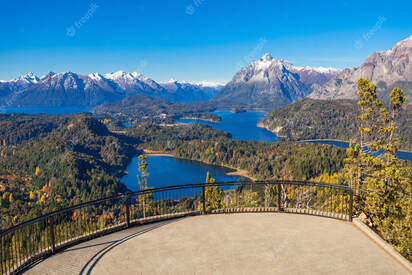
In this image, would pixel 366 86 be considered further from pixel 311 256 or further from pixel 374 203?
pixel 311 256

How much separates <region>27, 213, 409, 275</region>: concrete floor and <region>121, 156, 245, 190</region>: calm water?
4964 inches

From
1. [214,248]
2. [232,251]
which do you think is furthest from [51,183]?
[232,251]

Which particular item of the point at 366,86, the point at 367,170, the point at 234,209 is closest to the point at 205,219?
the point at 234,209

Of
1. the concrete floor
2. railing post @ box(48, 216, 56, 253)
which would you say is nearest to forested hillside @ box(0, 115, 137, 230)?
railing post @ box(48, 216, 56, 253)

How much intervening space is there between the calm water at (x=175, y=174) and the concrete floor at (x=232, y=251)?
126 metres

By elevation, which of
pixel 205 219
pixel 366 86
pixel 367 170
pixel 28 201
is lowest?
pixel 28 201

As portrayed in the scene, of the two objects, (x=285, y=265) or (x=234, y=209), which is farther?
(x=234, y=209)

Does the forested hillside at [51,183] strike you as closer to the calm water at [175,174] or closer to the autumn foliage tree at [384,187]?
the calm water at [175,174]

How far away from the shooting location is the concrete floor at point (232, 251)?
964cm

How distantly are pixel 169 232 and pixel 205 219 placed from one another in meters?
2.22

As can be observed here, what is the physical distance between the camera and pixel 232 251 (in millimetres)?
10812

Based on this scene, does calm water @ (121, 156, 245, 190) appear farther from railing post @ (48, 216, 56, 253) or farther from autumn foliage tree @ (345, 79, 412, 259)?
railing post @ (48, 216, 56, 253)

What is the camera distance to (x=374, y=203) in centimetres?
1509

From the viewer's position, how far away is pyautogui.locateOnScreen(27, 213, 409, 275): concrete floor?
9.64 meters
